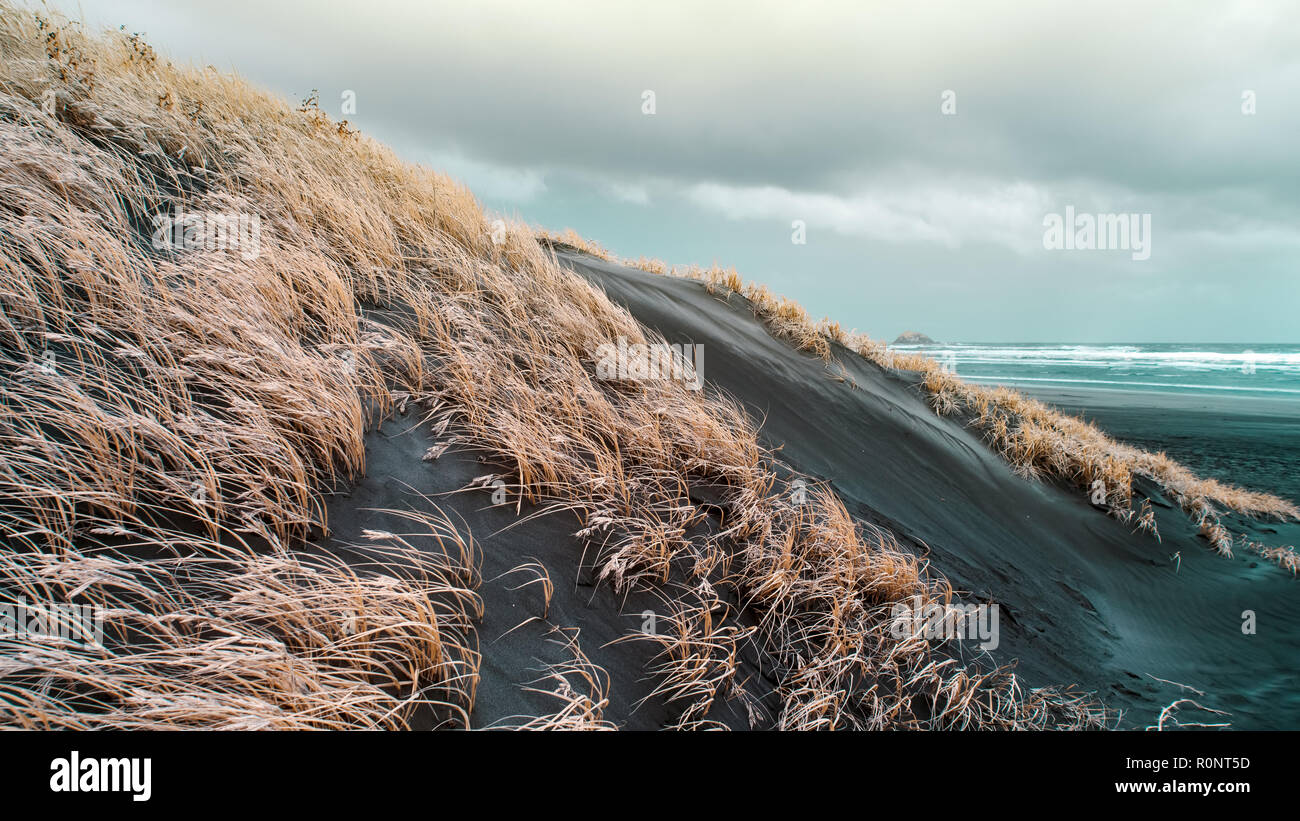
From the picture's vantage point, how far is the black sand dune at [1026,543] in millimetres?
4449

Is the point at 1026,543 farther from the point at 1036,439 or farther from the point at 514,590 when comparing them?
the point at 514,590

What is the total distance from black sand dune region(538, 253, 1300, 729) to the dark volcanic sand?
24mm

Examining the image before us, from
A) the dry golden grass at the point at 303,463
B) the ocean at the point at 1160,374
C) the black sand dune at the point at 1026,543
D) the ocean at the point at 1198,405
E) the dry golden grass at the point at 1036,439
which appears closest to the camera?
the dry golden grass at the point at 303,463

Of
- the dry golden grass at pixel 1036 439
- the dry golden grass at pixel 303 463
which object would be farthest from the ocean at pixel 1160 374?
the dry golden grass at pixel 303 463

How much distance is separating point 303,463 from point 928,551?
14.5ft

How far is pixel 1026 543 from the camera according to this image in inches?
240

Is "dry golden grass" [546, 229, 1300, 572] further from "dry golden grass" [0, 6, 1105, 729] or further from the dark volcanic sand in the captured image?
"dry golden grass" [0, 6, 1105, 729]

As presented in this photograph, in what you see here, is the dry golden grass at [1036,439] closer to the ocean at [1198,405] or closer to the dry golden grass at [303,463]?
the ocean at [1198,405]

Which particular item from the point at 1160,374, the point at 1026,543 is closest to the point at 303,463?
the point at 1026,543

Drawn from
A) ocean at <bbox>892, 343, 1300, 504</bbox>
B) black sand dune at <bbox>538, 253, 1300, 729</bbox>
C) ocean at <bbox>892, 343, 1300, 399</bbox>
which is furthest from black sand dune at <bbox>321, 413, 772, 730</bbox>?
ocean at <bbox>892, 343, 1300, 399</bbox>

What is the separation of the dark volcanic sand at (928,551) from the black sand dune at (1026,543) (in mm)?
24

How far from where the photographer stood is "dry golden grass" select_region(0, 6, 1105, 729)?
207 centimetres
